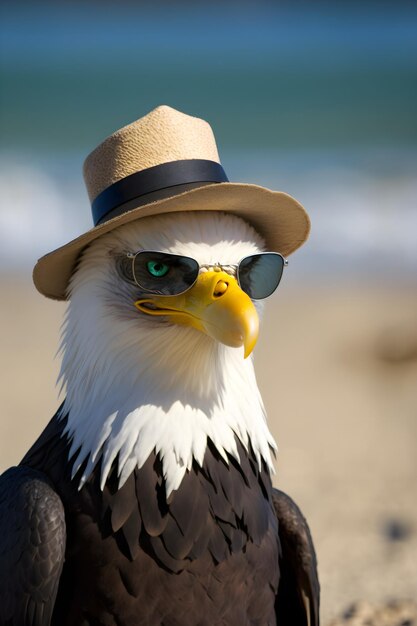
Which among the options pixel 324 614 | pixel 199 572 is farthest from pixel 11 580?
pixel 324 614

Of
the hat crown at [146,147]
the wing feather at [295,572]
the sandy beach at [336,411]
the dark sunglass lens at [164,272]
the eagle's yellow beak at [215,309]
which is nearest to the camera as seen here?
the eagle's yellow beak at [215,309]

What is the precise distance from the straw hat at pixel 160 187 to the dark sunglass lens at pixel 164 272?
12 centimetres

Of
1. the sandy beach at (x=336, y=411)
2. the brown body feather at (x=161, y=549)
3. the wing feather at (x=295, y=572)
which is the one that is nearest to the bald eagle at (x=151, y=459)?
the brown body feather at (x=161, y=549)

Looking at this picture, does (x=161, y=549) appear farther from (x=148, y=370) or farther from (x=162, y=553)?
(x=148, y=370)

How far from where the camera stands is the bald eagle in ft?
7.28

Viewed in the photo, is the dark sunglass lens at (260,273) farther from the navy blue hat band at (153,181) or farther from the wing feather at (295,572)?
the wing feather at (295,572)

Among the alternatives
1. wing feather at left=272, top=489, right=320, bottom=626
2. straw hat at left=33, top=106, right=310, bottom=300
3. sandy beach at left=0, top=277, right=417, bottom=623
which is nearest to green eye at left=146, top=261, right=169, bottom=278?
straw hat at left=33, top=106, right=310, bottom=300

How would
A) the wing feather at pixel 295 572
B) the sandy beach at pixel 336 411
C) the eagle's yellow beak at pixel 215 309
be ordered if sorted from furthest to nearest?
the sandy beach at pixel 336 411
the wing feather at pixel 295 572
the eagle's yellow beak at pixel 215 309

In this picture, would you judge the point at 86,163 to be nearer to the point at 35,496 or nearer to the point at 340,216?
the point at 35,496

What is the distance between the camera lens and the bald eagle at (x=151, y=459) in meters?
2.22

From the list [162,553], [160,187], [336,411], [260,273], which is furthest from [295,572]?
[336,411]

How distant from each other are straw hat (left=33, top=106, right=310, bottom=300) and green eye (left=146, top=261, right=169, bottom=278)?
0.13 m

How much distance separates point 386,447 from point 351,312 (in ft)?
22.2

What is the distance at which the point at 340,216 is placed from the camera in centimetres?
2428
